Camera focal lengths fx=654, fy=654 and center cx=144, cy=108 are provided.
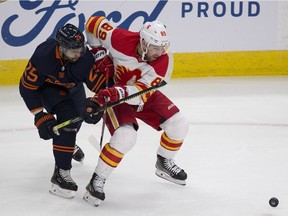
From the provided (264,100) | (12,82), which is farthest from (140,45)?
(12,82)

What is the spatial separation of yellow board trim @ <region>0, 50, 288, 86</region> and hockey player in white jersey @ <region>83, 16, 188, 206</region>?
283cm

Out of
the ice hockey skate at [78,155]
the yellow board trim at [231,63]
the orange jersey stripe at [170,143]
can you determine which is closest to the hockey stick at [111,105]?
the orange jersey stripe at [170,143]

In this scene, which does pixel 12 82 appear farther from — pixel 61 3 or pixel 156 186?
pixel 156 186

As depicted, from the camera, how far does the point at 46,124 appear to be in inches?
120

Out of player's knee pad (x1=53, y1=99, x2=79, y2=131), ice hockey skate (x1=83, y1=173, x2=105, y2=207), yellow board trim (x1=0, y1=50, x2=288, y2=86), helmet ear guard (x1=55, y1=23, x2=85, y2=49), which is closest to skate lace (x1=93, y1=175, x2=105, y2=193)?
ice hockey skate (x1=83, y1=173, x2=105, y2=207)

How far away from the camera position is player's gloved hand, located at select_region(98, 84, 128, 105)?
9.70 feet

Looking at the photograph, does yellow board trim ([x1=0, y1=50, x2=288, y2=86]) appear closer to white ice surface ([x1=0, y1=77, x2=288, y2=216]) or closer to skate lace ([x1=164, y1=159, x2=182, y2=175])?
white ice surface ([x1=0, y1=77, x2=288, y2=216])

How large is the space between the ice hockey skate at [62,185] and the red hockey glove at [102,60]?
1.76 ft

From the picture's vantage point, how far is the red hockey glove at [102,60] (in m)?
3.15

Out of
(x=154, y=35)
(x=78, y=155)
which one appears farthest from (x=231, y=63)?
(x=154, y=35)

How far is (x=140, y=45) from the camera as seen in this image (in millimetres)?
3104

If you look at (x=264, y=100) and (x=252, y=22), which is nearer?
(x=264, y=100)

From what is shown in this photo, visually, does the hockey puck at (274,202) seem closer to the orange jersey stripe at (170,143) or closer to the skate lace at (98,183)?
the orange jersey stripe at (170,143)

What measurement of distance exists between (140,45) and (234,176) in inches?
36.1
